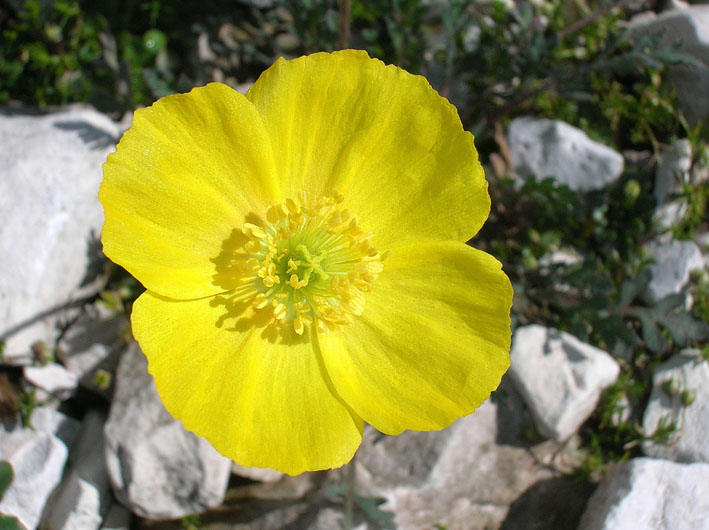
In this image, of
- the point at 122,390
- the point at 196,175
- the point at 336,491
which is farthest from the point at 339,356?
the point at 122,390

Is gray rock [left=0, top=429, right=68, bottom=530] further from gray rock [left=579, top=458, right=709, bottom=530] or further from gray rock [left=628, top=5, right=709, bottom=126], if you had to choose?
gray rock [left=628, top=5, right=709, bottom=126]

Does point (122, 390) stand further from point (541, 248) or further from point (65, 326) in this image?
point (541, 248)

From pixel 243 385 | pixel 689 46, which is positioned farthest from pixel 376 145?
pixel 689 46

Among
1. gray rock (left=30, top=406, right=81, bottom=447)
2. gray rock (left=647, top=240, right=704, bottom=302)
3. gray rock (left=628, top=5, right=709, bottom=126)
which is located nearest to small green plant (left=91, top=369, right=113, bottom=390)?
gray rock (left=30, top=406, right=81, bottom=447)

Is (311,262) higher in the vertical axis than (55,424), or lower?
higher

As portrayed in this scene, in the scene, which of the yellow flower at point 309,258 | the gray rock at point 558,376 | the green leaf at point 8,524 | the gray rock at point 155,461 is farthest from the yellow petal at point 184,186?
the gray rock at point 558,376

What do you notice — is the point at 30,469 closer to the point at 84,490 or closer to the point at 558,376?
the point at 84,490
